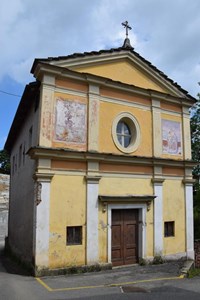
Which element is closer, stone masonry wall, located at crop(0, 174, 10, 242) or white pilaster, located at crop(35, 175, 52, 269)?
white pilaster, located at crop(35, 175, 52, 269)

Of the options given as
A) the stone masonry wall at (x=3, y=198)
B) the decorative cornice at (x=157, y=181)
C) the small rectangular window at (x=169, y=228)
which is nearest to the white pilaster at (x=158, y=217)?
the decorative cornice at (x=157, y=181)

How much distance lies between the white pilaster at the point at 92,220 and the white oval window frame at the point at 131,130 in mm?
1749

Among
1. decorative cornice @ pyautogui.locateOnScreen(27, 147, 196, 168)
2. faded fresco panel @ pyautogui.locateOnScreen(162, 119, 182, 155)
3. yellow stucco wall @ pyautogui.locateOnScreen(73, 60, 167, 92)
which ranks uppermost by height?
yellow stucco wall @ pyautogui.locateOnScreen(73, 60, 167, 92)

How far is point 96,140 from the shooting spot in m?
11.5

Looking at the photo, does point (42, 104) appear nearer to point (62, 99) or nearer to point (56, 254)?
point (62, 99)

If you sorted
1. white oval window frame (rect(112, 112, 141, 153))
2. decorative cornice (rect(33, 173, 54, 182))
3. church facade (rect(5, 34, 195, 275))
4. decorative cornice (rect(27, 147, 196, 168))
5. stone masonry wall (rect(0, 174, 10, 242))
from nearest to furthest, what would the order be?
decorative cornice (rect(33, 173, 54, 182)) → decorative cornice (rect(27, 147, 196, 168)) → church facade (rect(5, 34, 195, 275)) → white oval window frame (rect(112, 112, 141, 153)) → stone masonry wall (rect(0, 174, 10, 242))

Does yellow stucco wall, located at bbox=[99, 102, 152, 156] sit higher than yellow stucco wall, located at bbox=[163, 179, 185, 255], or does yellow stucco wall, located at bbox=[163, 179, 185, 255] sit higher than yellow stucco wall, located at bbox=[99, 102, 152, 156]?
yellow stucco wall, located at bbox=[99, 102, 152, 156]

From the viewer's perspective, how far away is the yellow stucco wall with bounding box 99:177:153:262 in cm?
1120

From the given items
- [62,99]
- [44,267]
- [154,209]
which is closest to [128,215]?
[154,209]

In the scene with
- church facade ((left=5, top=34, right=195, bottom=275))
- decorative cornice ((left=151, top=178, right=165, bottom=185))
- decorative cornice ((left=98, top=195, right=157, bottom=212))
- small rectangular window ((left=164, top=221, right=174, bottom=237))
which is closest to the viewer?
church facade ((left=5, top=34, right=195, bottom=275))

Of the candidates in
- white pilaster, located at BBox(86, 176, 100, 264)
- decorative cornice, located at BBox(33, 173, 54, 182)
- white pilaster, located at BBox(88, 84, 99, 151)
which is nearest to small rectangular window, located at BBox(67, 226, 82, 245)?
white pilaster, located at BBox(86, 176, 100, 264)

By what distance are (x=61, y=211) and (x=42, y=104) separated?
11.9ft

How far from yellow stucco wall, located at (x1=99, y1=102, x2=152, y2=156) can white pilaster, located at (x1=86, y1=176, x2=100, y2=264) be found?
1340mm

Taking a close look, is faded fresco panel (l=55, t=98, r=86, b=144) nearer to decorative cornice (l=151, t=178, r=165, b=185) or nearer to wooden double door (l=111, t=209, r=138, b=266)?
wooden double door (l=111, t=209, r=138, b=266)
